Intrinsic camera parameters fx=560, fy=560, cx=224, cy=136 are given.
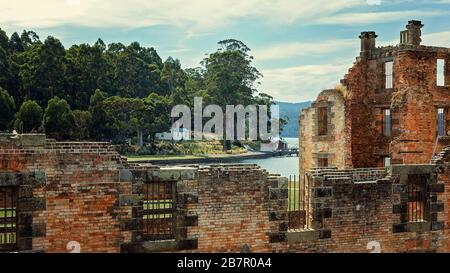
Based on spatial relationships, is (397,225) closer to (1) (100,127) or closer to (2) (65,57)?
(1) (100,127)

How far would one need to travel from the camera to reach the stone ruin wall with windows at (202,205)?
1258 centimetres

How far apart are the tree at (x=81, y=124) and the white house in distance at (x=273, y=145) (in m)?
48.1

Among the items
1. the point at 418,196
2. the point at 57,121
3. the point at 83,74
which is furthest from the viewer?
the point at 83,74

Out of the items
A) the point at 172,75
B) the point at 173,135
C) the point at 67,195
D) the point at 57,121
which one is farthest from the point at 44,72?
the point at 67,195

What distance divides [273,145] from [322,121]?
243ft

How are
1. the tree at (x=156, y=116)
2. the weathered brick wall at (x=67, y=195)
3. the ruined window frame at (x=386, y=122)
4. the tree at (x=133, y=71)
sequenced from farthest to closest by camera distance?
the tree at (x=133, y=71) < the tree at (x=156, y=116) < the ruined window frame at (x=386, y=122) < the weathered brick wall at (x=67, y=195)

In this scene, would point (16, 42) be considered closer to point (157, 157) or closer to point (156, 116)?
point (156, 116)

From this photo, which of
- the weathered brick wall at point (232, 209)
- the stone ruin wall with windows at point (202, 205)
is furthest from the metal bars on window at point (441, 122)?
the weathered brick wall at point (232, 209)

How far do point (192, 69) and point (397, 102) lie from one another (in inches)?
3829

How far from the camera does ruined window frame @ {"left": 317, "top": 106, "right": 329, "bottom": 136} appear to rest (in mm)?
28141

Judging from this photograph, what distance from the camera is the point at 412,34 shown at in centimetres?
2512

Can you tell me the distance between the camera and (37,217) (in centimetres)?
1252

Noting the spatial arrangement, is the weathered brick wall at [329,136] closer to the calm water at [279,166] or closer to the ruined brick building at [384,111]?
the ruined brick building at [384,111]

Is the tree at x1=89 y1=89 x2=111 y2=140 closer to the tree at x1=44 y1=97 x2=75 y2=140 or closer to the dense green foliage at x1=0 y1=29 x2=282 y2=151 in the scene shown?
the dense green foliage at x1=0 y1=29 x2=282 y2=151
